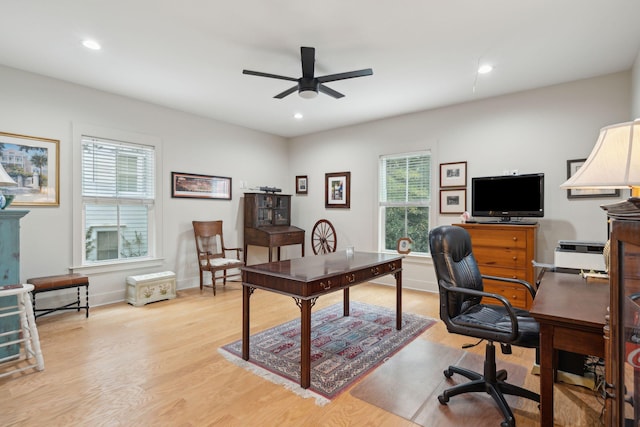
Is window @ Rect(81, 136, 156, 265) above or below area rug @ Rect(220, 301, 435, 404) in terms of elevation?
above

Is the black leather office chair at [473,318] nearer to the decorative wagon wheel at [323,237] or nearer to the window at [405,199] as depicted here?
the window at [405,199]

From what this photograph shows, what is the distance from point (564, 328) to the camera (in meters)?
1.41

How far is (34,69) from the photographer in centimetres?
354

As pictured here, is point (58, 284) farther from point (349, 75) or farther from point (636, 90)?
point (636, 90)

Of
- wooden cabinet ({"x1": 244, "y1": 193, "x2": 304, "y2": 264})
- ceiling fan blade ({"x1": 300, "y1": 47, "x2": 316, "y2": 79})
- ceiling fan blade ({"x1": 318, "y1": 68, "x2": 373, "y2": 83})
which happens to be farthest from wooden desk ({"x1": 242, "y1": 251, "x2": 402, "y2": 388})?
wooden cabinet ({"x1": 244, "y1": 193, "x2": 304, "y2": 264})

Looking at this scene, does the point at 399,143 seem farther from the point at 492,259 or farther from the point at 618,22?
the point at 618,22

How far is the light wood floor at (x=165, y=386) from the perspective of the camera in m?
1.92

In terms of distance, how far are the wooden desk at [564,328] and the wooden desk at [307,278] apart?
1.30 meters

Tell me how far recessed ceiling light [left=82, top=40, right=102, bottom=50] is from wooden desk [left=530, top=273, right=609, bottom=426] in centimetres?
393

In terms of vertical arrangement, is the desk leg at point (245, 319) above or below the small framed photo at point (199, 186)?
below

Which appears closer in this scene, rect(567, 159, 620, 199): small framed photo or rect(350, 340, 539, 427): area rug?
rect(350, 340, 539, 427): area rug

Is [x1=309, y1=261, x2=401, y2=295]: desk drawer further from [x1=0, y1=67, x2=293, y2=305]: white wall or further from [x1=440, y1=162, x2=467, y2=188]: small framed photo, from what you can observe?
[x1=0, y1=67, x2=293, y2=305]: white wall

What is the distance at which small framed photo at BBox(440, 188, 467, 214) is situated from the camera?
4.54 m

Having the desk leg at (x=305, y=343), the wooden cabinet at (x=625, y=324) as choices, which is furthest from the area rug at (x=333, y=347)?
the wooden cabinet at (x=625, y=324)
